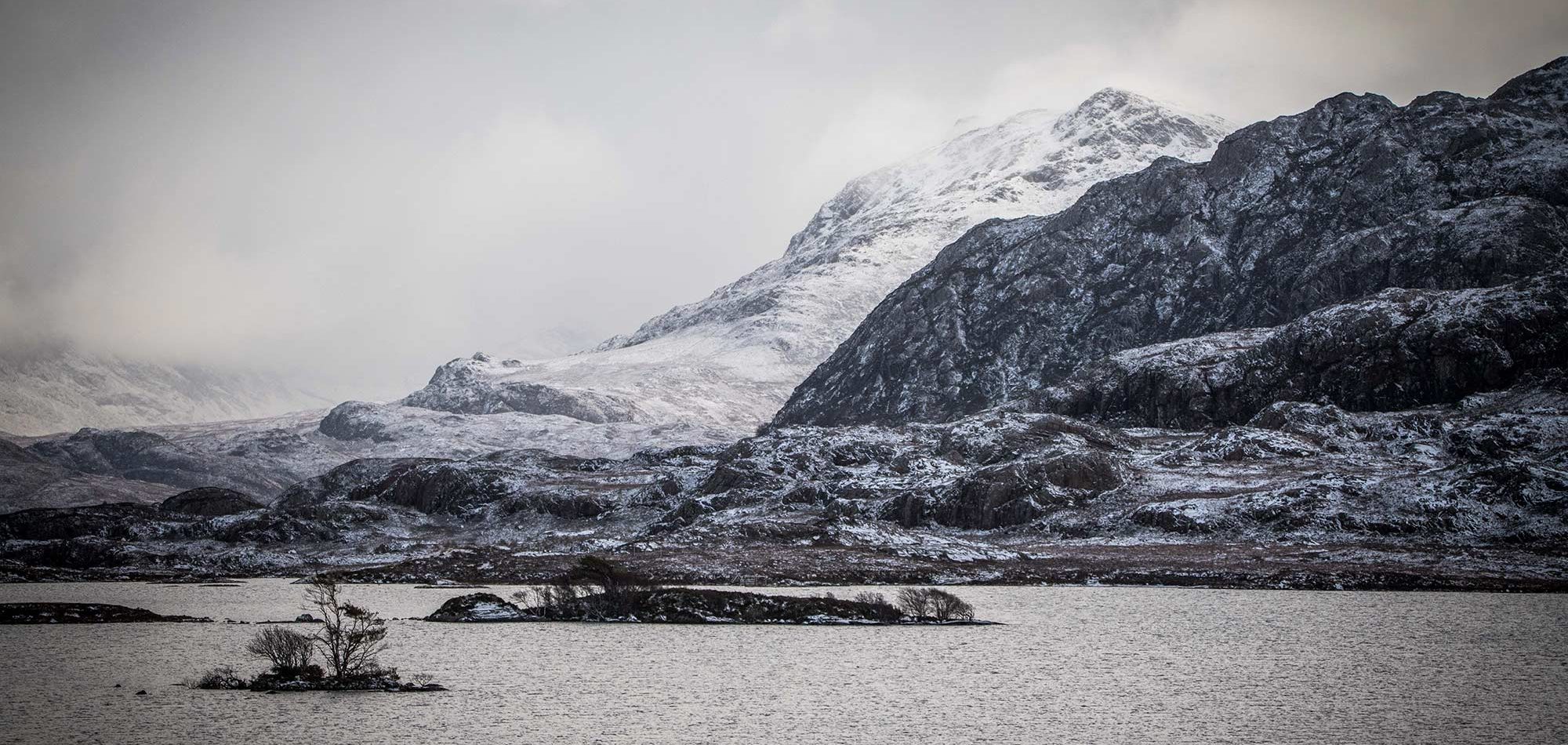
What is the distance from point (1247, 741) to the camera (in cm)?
3366

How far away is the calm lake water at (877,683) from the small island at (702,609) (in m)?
2.90

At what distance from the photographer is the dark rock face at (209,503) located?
18675 cm

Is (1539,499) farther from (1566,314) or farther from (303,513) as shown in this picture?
(303,513)

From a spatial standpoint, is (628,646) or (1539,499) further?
(1539,499)

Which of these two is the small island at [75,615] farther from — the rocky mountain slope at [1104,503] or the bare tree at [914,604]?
the rocky mountain slope at [1104,503]

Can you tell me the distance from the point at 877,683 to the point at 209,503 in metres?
175

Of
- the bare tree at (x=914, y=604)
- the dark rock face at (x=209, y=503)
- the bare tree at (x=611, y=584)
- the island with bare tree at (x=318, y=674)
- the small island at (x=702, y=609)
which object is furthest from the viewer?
the dark rock face at (x=209, y=503)

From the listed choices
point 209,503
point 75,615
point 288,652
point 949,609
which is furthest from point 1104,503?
point 209,503

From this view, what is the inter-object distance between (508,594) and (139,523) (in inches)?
3922

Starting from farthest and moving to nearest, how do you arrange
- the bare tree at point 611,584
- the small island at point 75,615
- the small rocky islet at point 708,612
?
1. the bare tree at point 611,584
2. the small rocky islet at point 708,612
3. the small island at point 75,615

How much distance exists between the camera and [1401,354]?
181250mm

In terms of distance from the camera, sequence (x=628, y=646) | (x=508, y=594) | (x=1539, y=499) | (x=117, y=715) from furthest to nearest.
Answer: (x=1539, y=499) → (x=508, y=594) → (x=628, y=646) → (x=117, y=715)

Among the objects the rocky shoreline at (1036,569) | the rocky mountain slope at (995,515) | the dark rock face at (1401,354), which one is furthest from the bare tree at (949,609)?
the dark rock face at (1401,354)

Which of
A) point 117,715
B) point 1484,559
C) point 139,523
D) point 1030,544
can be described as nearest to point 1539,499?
point 1484,559
